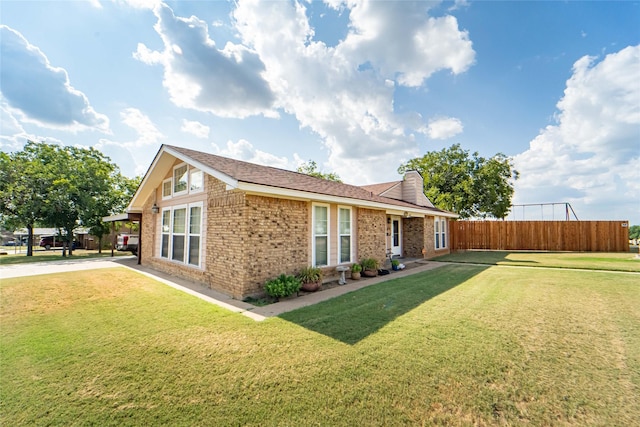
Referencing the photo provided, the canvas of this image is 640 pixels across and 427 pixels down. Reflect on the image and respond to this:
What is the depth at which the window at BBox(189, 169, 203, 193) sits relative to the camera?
8.43 m

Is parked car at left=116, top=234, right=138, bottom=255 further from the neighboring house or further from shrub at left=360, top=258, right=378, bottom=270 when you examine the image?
shrub at left=360, top=258, right=378, bottom=270

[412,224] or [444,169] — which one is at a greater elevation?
[444,169]

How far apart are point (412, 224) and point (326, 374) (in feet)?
43.3

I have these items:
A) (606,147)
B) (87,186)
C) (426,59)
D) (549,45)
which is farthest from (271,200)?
(87,186)

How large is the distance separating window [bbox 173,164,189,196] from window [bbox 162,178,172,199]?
57 cm

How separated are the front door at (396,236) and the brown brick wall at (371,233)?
11.0 feet

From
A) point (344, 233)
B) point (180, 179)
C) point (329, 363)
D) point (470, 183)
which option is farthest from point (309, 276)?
point (470, 183)

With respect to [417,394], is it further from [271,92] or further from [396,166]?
[396,166]

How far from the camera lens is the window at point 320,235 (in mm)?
8070

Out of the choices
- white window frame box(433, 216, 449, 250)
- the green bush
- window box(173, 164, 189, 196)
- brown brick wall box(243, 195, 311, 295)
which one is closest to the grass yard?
the green bush

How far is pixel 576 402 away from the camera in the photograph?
8.50 ft

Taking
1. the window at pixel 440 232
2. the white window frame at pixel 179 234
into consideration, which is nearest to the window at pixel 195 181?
the white window frame at pixel 179 234

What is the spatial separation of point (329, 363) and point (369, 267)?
6.24m

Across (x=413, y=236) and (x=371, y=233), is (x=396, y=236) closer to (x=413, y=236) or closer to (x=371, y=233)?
(x=413, y=236)
